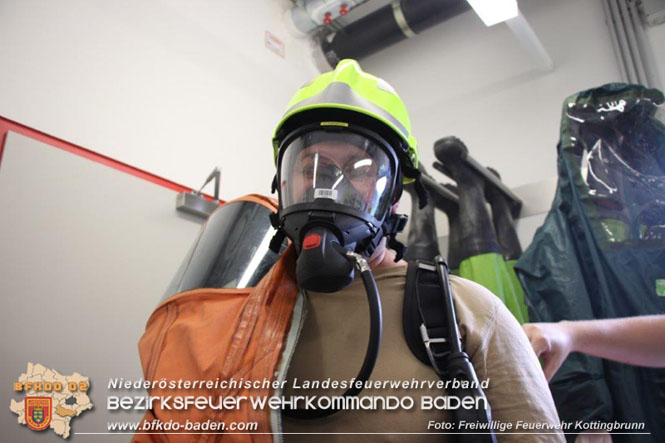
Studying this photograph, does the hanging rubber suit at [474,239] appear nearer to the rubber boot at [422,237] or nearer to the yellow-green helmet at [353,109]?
Answer: the rubber boot at [422,237]

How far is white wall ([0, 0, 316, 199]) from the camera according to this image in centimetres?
168

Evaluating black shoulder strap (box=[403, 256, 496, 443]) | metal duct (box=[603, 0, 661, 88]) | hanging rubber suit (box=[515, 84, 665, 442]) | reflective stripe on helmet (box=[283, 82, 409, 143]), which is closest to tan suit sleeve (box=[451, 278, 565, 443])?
black shoulder strap (box=[403, 256, 496, 443])

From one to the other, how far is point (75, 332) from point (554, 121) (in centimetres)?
251

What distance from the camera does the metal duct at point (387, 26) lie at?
268 centimetres

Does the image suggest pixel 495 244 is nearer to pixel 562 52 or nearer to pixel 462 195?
pixel 462 195

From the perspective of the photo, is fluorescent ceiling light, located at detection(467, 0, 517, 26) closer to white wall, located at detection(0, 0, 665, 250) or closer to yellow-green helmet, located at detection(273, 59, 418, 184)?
white wall, located at detection(0, 0, 665, 250)

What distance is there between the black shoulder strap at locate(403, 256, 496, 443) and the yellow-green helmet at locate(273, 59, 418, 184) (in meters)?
0.28

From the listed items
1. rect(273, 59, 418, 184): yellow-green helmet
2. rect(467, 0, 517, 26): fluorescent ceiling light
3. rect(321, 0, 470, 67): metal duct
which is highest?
rect(321, 0, 470, 67): metal duct

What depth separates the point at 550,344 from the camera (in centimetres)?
109

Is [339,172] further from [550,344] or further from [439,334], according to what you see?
[550,344]

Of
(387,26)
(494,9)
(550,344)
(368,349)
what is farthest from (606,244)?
(387,26)

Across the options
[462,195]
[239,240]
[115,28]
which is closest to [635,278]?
[462,195]

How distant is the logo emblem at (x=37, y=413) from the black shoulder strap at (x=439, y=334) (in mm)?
1278

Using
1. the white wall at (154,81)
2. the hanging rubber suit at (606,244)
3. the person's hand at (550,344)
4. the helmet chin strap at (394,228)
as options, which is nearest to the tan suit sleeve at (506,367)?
the helmet chin strap at (394,228)
